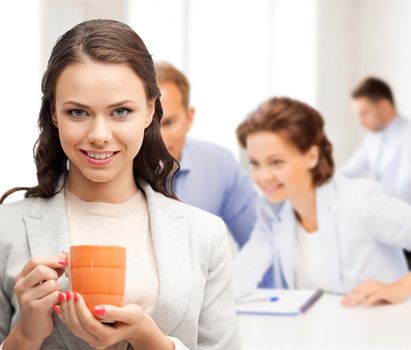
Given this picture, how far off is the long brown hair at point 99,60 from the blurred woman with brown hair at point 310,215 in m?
1.23

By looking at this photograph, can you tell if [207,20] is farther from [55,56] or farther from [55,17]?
[55,56]

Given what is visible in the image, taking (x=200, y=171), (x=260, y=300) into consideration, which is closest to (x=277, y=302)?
(x=260, y=300)

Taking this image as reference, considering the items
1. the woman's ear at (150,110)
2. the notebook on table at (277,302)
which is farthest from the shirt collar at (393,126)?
the woman's ear at (150,110)

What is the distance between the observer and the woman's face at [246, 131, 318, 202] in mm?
2775

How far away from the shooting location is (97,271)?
1.19m

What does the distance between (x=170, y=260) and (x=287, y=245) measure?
59.4 inches

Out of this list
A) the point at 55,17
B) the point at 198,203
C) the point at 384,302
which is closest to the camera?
the point at 384,302

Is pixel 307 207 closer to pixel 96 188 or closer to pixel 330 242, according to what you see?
pixel 330 242

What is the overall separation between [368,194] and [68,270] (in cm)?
177

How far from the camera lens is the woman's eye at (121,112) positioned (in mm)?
1335

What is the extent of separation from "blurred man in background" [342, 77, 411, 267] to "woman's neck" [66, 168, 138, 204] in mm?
3980

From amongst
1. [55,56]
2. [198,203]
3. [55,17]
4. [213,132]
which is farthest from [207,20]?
[55,56]

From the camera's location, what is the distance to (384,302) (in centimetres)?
248

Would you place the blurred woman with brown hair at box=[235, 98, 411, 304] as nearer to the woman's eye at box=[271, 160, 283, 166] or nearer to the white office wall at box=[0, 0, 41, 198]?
the woman's eye at box=[271, 160, 283, 166]
